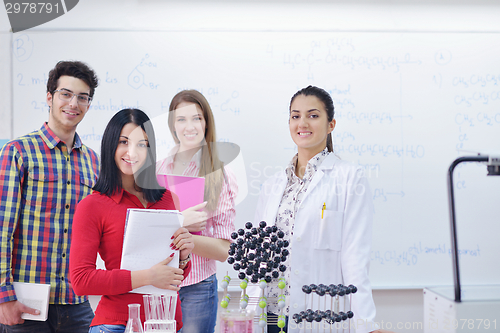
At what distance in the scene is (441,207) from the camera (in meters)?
2.25

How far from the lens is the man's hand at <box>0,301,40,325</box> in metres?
1.44

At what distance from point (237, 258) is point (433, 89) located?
1.90 meters

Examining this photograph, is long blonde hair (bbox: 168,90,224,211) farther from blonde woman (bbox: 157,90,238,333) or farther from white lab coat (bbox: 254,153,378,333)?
white lab coat (bbox: 254,153,378,333)

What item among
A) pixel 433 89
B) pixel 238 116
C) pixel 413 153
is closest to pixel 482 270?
pixel 413 153

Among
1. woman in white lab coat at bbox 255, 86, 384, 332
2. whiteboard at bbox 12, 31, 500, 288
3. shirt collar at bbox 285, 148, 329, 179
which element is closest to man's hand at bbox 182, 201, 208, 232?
woman in white lab coat at bbox 255, 86, 384, 332

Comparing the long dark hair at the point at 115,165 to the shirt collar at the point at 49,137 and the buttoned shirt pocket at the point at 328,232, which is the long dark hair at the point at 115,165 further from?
the buttoned shirt pocket at the point at 328,232

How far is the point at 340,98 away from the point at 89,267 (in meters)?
1.74

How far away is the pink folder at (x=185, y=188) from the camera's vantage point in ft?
4.58

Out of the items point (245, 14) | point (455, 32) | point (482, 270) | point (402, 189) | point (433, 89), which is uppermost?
point (245, 14)

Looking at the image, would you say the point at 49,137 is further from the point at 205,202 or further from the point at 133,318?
the point at 133,318

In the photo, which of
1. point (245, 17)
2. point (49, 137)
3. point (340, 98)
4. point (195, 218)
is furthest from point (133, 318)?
point (245, 17)

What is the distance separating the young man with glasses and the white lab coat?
2.96 feet

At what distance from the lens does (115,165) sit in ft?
4.01

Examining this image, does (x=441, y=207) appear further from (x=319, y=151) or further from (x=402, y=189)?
(x=319, y=151)
